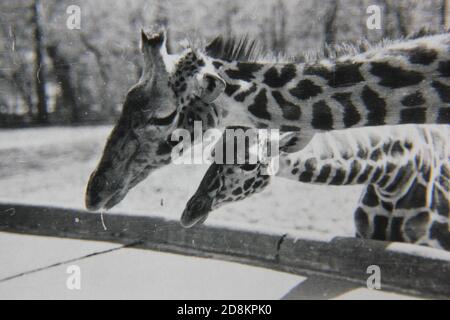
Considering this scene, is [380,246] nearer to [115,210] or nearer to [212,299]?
[212,299]

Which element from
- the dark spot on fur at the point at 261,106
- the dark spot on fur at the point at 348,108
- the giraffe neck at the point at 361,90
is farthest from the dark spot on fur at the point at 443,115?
the dark spot on fur at the point at 261,106

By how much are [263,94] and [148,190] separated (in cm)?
371

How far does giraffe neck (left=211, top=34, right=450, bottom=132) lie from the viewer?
1.65 m

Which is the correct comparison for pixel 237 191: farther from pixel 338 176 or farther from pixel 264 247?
pixel 264 247

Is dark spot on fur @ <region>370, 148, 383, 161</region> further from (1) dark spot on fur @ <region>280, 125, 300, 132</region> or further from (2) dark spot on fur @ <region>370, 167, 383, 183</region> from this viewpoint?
(1) dark spot on fur @ <region>280, 125, 300, 132</region>

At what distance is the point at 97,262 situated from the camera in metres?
3.34

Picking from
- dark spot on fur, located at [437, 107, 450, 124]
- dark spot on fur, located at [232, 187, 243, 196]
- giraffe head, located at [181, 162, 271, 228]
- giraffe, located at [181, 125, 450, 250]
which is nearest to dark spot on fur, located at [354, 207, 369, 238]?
giraffe, located at [181, 125, 450, 250]

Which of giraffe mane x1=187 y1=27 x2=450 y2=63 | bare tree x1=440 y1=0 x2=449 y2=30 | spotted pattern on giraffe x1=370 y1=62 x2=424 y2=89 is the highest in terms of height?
bare tree x1=440 y1=0 x2=449 y2=30

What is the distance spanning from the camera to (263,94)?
175 centimetres

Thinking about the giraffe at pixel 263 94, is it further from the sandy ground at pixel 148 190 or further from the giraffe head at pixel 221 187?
the sandy ground at pixel 148 190

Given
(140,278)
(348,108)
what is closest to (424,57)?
(348,108)

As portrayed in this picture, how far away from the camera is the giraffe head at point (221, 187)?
7.00 feet

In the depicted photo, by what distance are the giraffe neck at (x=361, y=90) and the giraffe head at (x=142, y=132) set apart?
291 mm
